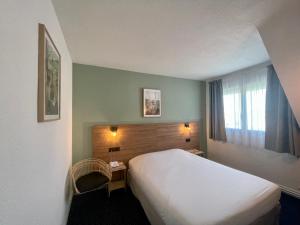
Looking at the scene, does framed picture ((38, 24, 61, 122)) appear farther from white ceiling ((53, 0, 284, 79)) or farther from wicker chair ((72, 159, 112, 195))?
wicker chair ((72, 159, 112, 195))

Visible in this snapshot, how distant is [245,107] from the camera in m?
3.03

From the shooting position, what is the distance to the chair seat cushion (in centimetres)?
206

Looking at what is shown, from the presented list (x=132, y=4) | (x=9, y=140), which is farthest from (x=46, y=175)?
(x=132, y=4)

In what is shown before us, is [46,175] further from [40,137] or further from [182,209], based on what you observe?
[182,209]

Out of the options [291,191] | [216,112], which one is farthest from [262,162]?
[216,112]

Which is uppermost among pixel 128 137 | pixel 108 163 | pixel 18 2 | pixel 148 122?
pixel 18 2

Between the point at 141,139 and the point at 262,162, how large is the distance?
257cm

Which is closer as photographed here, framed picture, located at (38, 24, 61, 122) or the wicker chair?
framed picture, located at (38, 24, 61, 122)

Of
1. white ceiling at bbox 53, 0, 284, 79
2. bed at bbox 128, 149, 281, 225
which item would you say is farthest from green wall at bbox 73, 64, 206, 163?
bed at bbox 128, 149, 281, 225

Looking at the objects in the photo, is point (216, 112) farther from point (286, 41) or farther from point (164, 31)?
point (164, 31)

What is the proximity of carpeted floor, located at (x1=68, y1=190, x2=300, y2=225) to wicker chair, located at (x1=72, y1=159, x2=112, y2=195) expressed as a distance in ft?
0.90

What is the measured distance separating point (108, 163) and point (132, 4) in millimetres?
2599

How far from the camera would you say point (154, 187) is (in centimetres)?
181

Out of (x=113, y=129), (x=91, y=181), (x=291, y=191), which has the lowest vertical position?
(x=291, y=191)
